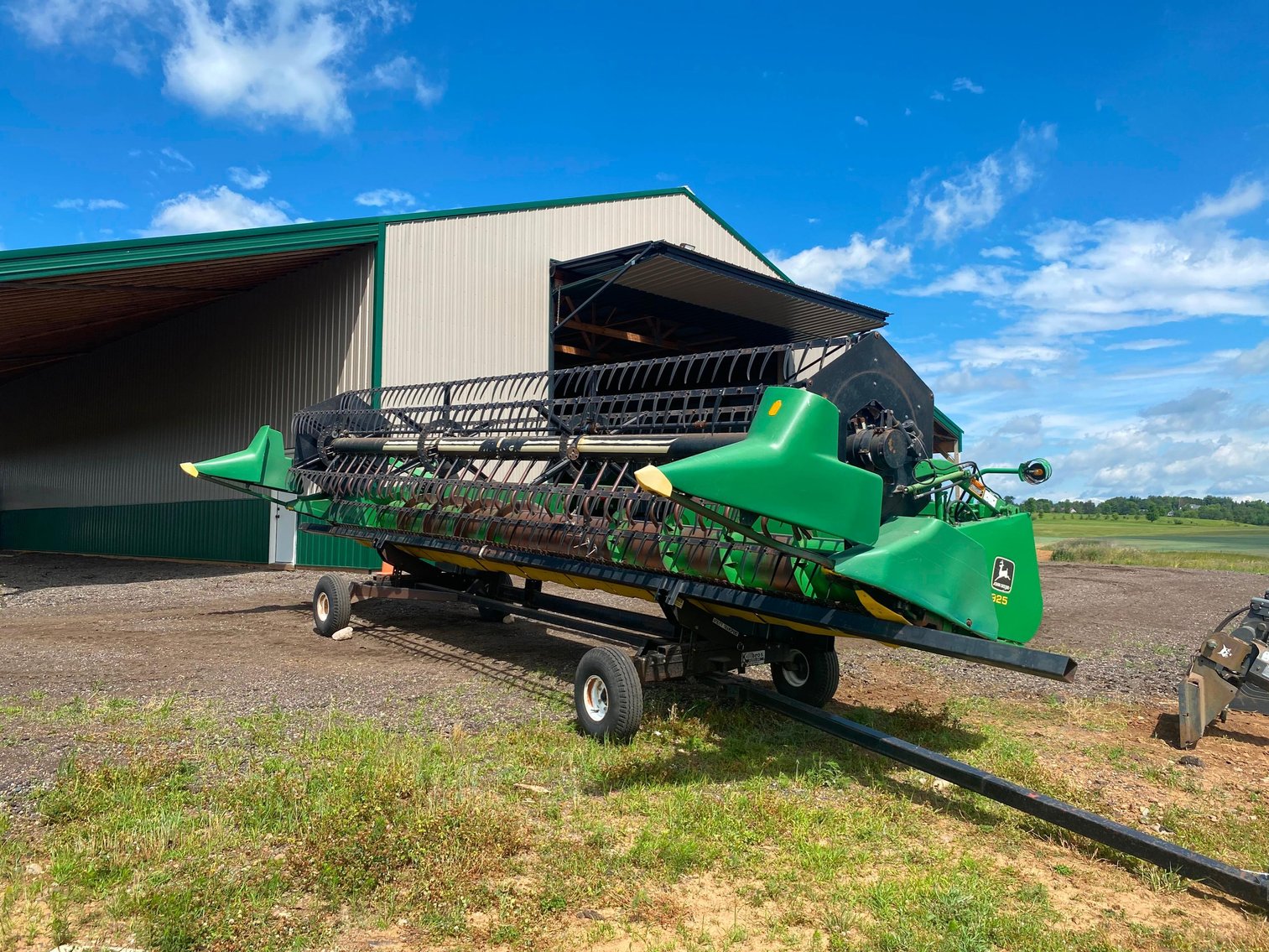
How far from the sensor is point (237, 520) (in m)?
18.8

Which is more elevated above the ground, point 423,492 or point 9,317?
point 9,317

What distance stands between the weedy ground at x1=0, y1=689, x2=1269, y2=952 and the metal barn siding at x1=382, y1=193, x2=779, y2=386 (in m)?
10.9

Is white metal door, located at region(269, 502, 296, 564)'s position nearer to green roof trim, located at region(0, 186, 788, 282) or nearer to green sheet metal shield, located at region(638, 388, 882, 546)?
green roof trim, located at region(0, 186, 788, 282)

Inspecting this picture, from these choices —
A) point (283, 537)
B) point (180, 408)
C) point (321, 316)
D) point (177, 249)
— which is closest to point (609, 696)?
point (177, 249)

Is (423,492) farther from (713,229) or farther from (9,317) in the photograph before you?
(713,229)

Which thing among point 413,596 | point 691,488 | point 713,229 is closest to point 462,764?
point 691,488

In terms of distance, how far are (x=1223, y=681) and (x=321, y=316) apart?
15502 mm

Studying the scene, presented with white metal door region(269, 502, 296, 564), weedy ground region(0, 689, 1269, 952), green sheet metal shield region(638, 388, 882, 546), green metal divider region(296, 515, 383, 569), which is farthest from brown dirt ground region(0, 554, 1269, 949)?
white metal door region(269, 502, 296, 564)

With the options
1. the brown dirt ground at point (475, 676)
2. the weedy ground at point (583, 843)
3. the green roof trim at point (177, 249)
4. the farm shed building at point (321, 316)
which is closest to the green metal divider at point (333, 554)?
the farm shed building at point (321, 316)

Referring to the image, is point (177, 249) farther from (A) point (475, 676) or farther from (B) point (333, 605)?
(A) point (475, 676)

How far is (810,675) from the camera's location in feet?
21.2

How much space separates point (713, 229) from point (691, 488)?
59.6ft

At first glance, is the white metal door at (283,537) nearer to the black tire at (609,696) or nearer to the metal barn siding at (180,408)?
the metal barn siding at (180,408)

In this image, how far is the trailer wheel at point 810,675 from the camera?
6379 millimetres
